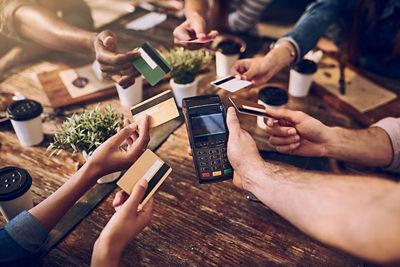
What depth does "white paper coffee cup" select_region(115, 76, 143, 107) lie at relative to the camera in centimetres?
134

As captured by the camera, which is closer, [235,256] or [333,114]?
[235,256]

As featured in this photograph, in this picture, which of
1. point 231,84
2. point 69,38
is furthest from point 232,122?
point 69,38

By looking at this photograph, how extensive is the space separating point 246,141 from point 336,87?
2.50 feet

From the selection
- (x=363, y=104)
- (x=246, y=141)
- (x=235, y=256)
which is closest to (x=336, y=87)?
(x=363, y=104)

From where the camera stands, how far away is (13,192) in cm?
87

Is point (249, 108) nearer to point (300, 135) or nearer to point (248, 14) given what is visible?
point (300, 135)

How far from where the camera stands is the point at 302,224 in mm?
717

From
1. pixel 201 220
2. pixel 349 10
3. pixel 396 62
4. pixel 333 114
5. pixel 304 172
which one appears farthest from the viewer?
pixel 349 10

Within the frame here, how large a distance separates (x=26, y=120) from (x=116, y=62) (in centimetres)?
40

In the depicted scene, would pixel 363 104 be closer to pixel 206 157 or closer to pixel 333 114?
pixel 333 114

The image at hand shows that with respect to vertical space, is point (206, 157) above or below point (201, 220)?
above

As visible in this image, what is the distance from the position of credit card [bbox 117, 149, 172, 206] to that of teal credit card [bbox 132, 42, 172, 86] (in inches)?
13.8

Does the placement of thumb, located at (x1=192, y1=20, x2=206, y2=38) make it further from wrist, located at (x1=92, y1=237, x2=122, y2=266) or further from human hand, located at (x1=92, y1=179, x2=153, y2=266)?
wrist, located at (x1=92, y1=237, x2=122, y2=266)

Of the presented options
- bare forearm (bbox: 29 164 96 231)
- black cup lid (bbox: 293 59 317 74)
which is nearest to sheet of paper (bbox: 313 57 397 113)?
black cup lid (bbox: 293 59 317 74)
